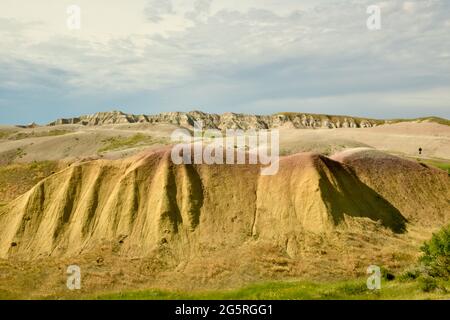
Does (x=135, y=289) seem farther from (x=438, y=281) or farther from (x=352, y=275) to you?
(x=438, y=281)

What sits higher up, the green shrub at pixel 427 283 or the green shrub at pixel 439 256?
the green shrub at pixel 439 256

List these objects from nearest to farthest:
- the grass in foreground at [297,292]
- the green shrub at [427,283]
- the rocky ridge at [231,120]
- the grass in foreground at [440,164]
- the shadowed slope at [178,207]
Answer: the green shrub at [427,283] < the grass in foreground at [297,292] < the shadowed slope at [178,207] < the grass in foreground at [440,164] < the rocky ridge at [231,120]

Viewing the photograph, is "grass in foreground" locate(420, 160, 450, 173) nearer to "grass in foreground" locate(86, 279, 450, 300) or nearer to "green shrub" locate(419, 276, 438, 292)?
"grass in foreground" locate(86, 279, 450, 300)

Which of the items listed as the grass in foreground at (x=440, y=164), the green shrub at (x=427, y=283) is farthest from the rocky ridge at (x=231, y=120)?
the green shrub at (x=427, y=283)

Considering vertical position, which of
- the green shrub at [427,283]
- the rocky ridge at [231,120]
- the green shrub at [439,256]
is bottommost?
the green shrub at [427,283]

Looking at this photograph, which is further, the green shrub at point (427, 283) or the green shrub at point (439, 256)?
the green shrub at point (439, 256)

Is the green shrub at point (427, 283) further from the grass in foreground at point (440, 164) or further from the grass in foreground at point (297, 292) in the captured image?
the grass in foreground at point (440, 164)

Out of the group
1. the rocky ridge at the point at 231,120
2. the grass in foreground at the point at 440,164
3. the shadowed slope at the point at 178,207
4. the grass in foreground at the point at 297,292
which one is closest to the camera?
the grass in foreground at the point at 297,292
